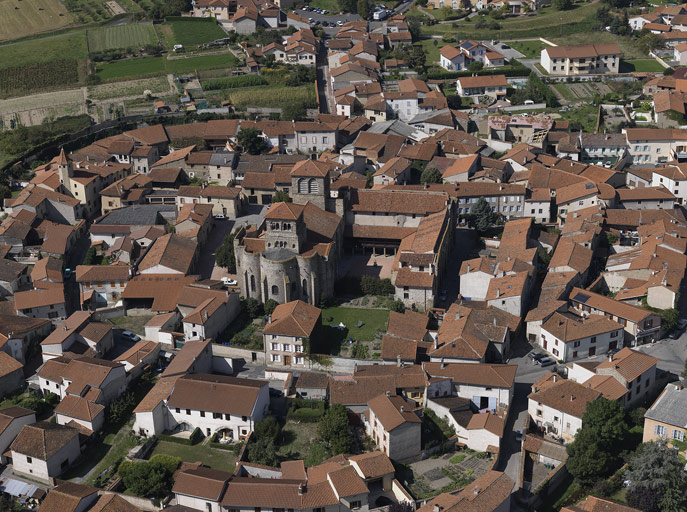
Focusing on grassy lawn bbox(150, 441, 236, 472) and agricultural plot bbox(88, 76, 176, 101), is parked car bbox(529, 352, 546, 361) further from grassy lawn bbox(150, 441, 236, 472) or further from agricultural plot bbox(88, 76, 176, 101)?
agricultural plot bbox(88, 76, 176, 101)

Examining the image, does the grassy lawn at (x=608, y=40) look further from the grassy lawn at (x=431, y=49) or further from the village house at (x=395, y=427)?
the village house at (x=395, y=427)

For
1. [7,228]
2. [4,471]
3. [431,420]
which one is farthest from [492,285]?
[7,228]

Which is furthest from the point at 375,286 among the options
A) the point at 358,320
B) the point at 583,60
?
the point at 583,60

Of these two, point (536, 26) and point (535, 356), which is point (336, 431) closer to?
point (535, 356)

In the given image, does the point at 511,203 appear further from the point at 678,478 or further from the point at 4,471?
the point at 4,471

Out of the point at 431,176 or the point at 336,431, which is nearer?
the point at 336,431
